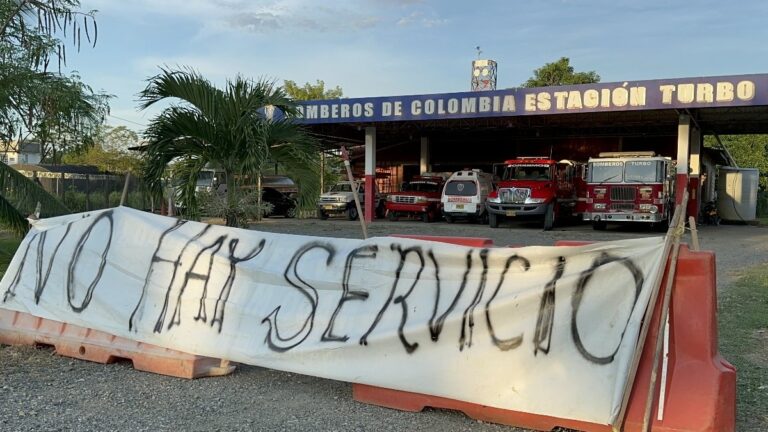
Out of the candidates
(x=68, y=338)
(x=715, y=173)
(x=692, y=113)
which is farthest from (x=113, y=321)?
(x=715, y=173)

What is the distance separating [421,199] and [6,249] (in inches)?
662

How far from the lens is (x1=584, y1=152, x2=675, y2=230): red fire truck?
20.9m

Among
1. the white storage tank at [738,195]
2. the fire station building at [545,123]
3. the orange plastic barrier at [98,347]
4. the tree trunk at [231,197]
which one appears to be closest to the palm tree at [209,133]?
the tree trunk at [231,197]

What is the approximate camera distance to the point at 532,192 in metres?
22.4

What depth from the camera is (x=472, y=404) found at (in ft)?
Answer: 14.4

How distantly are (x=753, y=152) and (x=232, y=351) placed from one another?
49.1 m

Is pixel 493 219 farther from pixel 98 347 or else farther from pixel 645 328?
pixel 645 328

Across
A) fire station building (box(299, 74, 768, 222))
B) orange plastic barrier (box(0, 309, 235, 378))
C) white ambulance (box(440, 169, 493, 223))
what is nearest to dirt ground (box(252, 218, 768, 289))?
white ambulance (box(440, 169, 493, 223))

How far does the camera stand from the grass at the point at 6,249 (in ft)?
34.3

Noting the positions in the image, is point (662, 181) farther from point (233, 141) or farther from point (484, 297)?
point (484, 297)

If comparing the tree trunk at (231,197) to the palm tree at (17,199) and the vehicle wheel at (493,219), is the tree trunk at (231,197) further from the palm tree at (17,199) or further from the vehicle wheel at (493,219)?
the vehicle wheel at (493,219)

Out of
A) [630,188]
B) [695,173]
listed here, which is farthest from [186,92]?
[695,173]

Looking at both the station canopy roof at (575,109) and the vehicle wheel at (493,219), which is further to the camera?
→ the vehicle wheel at (493,219)

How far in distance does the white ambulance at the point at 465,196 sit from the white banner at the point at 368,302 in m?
19.7
